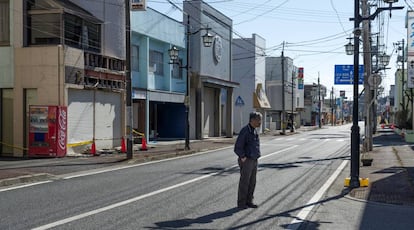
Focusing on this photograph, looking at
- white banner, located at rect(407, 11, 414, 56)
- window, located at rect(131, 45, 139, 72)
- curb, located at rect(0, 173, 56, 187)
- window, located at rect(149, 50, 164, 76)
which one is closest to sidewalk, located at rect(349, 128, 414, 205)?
curb, located at rect(0, 173, 56, 187)

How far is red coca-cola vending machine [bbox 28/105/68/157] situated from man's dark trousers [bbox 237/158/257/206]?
12.5 m

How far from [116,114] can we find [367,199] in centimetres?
1673

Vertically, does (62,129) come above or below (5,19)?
below

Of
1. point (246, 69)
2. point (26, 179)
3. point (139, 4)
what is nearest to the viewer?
point (26, 179)

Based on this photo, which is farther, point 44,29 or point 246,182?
point 44,29

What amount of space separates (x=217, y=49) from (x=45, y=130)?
73.4 ft

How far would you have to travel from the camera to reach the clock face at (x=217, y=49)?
40625 millimetres

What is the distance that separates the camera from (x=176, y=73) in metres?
35.6

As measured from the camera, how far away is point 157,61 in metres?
32.4

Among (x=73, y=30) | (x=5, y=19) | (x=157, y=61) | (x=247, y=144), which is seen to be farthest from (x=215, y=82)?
(x=247, y=144)

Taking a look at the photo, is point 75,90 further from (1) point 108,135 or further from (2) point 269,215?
(2) point 269,215

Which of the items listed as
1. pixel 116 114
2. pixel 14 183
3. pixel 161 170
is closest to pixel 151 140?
pixel 116 114

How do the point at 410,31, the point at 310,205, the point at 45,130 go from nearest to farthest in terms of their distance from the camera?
1. the point at 310,205
2. the point at 45,130
3. the point at 410,31

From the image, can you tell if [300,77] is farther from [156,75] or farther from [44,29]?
[44,29]
